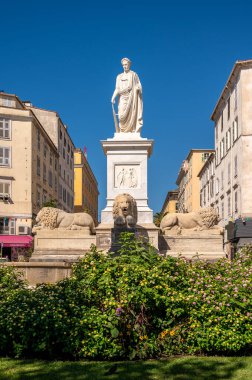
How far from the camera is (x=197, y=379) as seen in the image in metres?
5.78

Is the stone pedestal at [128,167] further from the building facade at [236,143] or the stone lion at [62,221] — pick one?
the building facade at [236,143]

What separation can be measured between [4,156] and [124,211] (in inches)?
1311

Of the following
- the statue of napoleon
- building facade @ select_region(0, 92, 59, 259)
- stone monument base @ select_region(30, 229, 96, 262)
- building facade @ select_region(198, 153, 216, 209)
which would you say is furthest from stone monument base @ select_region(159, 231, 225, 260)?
building facade @ select_region(198, 153, 216, 209)

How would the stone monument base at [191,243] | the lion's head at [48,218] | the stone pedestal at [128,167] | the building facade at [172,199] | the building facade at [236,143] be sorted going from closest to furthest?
the stone monument base at [191,243] < the lion's head at [48,218] < the stone pedestal at [128,167] < the building facade at [236,143] < the building facade at [172,199]

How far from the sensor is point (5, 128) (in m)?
44.9

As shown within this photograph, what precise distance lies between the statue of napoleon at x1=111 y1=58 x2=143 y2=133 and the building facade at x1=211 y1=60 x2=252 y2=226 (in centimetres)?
2562

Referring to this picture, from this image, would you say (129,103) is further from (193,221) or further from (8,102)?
(8,102)

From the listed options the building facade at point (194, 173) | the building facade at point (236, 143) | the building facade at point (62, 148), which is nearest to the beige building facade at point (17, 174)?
the building facade at point (62, 148)

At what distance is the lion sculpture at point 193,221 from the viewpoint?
14.9 meters

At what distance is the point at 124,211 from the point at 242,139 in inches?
1129

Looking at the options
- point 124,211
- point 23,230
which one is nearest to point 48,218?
point 124,211

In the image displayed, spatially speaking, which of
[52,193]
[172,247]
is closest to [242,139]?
[52,193]

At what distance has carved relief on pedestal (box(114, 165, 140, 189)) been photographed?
15.1 meters

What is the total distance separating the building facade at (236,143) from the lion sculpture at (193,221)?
2575 cm
